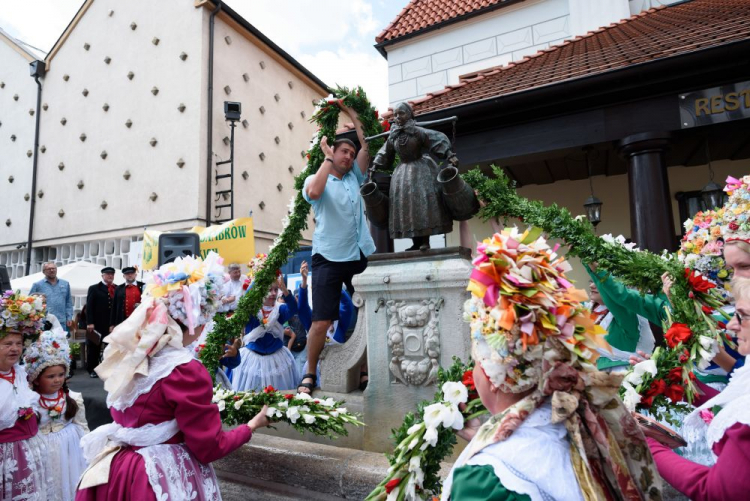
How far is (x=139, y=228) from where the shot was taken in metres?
14.3

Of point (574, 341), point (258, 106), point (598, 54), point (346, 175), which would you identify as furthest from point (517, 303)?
point (258, 106)

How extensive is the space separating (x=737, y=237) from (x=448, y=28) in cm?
1135

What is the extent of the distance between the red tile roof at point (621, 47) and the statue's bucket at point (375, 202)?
491cm

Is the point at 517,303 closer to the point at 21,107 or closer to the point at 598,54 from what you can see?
the point at 598,54

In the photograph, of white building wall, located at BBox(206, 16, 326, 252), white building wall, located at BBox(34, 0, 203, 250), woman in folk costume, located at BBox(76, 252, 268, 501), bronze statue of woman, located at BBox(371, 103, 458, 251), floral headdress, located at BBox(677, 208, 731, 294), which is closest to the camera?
woman in folk costume, located at BBox(76, 252, 268, 501)

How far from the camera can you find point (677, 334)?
2.45 metres

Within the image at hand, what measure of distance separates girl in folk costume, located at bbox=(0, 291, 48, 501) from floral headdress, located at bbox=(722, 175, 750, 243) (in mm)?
4605

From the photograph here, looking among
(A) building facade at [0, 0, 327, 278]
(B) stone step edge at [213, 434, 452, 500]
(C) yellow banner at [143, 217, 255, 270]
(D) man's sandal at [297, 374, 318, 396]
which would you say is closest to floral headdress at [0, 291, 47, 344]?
(B) stone step edge at [213, 434, 452, 500]

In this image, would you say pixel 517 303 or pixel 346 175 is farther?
pixel 346 175

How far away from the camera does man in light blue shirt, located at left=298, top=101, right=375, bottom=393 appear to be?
12.8 ft

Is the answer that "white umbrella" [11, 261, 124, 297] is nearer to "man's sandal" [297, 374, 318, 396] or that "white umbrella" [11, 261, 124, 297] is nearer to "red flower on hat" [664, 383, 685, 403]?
"man's sandal" [297, 374, 318, 396]

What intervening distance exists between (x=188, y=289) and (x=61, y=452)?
232 cm

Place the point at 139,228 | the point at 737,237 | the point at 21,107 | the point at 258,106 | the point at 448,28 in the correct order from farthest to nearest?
the point at 21,107 → the point at 258,106 → the point at 139,228 → the point at 448,28 → the point at 737,237

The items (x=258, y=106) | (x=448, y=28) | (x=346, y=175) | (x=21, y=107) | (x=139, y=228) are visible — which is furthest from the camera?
(x=21, y=107)
